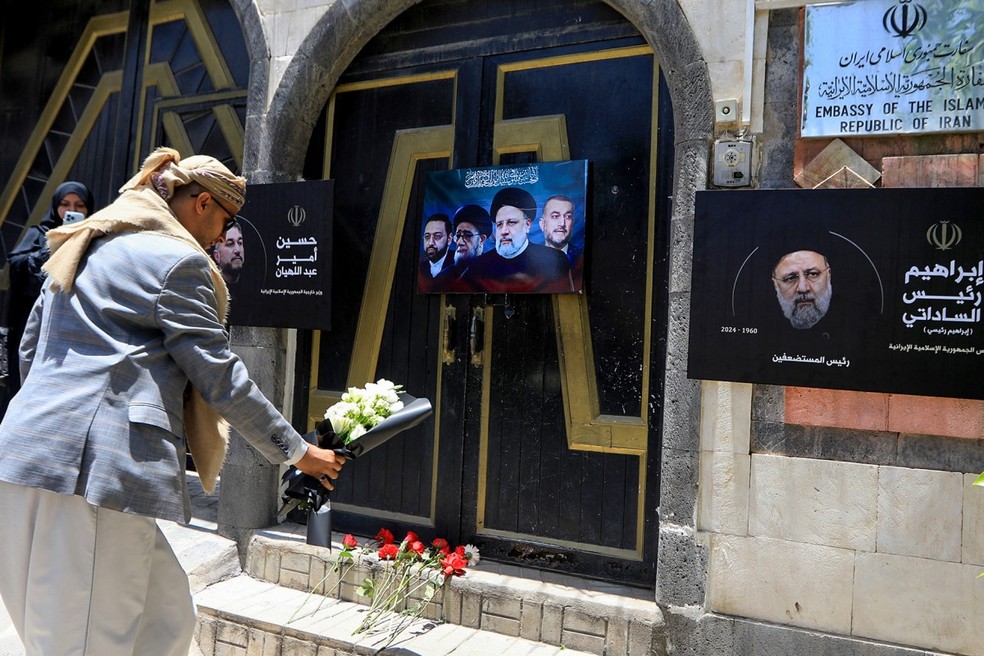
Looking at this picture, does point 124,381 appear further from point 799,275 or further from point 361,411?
point 799,275

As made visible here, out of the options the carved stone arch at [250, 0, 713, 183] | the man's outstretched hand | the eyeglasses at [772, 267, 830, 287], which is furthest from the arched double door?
the man's outstretched hand

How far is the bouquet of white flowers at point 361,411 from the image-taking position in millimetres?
2992

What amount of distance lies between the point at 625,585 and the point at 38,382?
9.38ft

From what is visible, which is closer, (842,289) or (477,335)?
(842,289)

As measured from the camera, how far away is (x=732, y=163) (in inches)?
148

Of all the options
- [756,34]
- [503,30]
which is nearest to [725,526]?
[756,34]

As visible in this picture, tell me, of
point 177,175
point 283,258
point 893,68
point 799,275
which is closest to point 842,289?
point 799,275

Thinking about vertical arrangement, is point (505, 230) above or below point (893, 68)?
below

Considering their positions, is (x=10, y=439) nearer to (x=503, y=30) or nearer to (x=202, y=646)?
(x=202, y=646)

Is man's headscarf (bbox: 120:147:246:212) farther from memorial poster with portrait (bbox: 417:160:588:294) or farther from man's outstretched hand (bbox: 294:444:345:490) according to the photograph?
memorial poster with portrait (bbox: 417:160:588:294)

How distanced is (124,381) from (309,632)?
6.60 feet

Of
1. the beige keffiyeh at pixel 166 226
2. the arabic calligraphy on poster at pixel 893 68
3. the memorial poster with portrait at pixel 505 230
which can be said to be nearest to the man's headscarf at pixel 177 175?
the beige keffiyeh at pixel 166 226

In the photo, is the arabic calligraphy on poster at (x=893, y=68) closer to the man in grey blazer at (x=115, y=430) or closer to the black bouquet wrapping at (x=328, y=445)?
the black bouquet wrapping at (x=328, y=445)

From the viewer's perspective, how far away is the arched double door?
4262 mm
